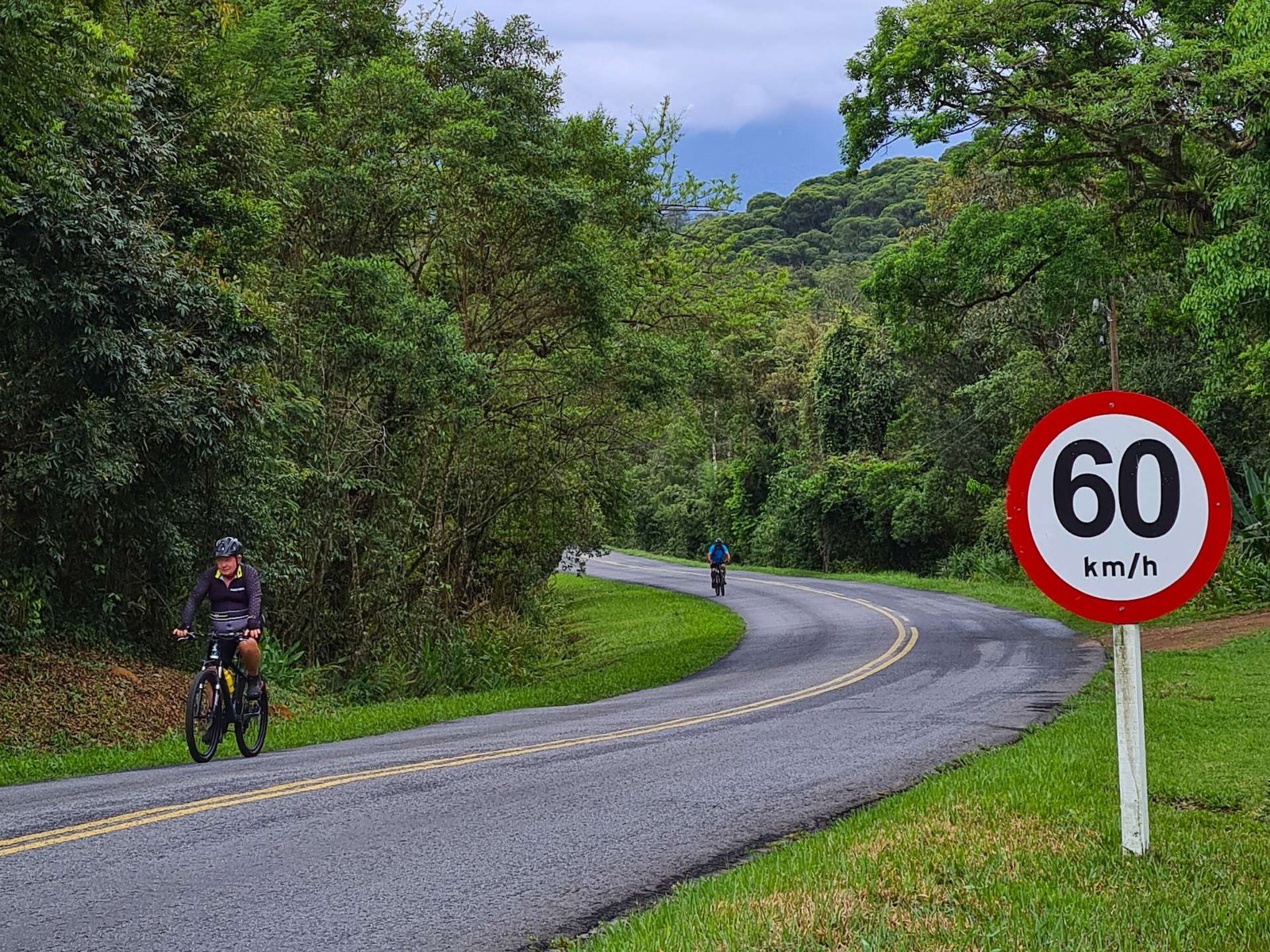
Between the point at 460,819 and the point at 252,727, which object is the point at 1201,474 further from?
the point at 252,727

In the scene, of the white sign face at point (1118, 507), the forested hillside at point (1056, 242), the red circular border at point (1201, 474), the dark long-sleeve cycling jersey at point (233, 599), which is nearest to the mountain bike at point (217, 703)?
the dark long-sleeve cycling jersey at point (233, 599)

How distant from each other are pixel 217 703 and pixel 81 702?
15.5 feet

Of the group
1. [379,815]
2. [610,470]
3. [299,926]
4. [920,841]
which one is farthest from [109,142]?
[610,470]

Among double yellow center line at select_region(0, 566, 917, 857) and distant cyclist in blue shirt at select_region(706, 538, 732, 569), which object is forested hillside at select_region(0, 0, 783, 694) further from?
distant cyclist in blue shirt at select_region(706, 538, 732, 569)

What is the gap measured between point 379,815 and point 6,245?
7.81 m

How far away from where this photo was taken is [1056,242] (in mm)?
20281

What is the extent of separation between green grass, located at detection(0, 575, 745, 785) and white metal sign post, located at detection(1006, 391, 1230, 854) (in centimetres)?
840

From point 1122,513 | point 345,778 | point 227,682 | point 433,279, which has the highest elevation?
point 433,279

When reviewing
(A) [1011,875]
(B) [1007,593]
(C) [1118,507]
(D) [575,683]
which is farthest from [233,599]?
(B) [1007,593]

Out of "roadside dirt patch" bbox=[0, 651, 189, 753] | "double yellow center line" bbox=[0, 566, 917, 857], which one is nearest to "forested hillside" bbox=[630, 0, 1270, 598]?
"double yellow center line" bbox=[0, 566, 917, 857]

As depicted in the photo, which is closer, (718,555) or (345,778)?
(345,778)

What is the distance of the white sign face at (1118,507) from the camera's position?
14.9ft

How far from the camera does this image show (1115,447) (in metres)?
4.71

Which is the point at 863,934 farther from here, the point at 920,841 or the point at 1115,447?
the point at 1115,447
